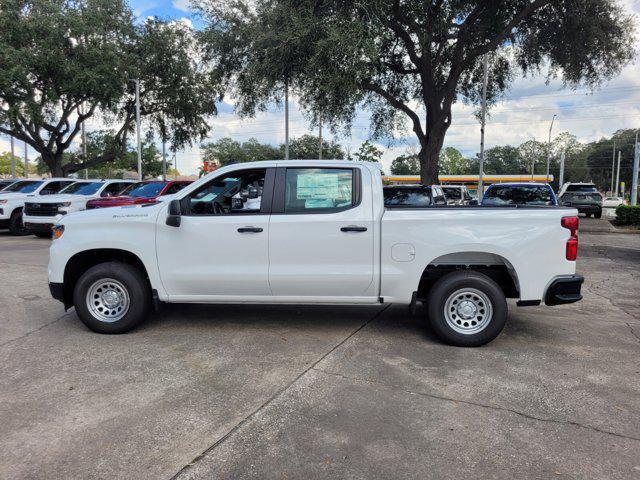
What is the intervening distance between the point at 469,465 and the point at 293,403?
136 cm

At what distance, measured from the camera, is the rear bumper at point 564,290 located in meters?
4.94

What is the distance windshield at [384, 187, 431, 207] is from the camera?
12008 millimetres

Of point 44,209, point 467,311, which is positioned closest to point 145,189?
point 44,209

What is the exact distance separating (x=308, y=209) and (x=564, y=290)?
2.72m

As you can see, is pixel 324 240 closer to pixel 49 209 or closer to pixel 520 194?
pixel 520 194

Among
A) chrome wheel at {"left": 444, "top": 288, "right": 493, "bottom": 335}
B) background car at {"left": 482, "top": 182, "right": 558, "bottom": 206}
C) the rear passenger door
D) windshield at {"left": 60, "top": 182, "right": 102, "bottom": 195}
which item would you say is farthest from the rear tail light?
windshield at {"left": 60, "top": 182, "right": 102, "bottom": 195}

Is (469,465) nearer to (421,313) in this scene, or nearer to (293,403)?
(293,403)

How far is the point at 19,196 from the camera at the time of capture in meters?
15.9

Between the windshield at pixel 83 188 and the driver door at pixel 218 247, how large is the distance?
11834 mm

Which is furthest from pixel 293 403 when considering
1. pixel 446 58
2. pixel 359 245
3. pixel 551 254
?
pixel 446 58

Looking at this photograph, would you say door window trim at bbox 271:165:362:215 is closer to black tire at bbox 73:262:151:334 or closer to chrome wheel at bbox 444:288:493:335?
chrome wheel at bbox 444:288:493:335

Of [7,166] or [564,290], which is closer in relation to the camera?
[564,290]

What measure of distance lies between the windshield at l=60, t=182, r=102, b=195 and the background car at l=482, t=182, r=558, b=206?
471 inches

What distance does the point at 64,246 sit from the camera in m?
5.37
